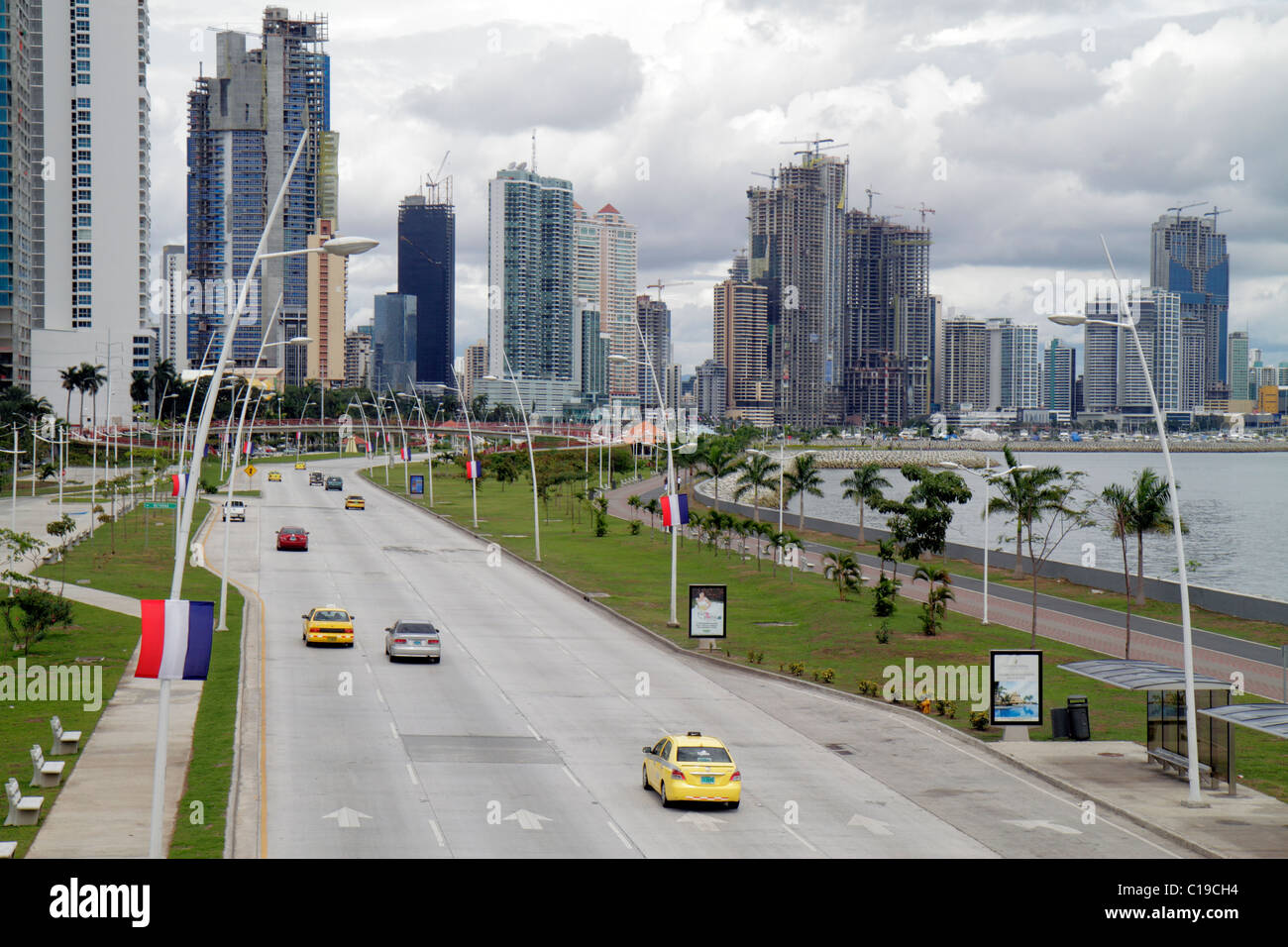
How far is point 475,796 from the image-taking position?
24.4 m

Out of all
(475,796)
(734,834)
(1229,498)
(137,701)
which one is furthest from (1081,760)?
(1229,498)

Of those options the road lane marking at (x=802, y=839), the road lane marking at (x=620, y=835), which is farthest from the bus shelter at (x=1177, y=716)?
the road lane marking at (x=620, y=835)

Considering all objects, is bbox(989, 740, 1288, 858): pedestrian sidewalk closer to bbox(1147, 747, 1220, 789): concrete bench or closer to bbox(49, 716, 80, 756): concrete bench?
bbox(1147, 747, 1220, 789): concrete bench

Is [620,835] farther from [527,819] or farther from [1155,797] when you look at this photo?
[1155,797]

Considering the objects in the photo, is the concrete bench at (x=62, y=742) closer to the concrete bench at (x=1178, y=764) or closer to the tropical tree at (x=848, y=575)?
the concrete bench at (x=1178, y=764)

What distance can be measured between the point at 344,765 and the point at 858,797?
997 centimetres

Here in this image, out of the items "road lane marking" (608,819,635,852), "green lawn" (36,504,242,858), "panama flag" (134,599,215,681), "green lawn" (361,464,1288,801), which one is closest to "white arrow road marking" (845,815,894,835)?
"road lane marking" (608,819,635,852)

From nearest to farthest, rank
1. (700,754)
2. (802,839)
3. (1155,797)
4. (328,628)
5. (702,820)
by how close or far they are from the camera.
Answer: (802,839), (702,820), (700,754), (1155,797), (328,628)

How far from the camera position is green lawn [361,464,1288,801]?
3425 centimetres

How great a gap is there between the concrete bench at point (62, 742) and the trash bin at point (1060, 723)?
2167cm

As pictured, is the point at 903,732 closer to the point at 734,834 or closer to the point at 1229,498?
the point at 734,834

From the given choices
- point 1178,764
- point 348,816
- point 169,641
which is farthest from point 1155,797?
point 169,641

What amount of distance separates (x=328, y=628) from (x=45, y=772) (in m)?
17.1

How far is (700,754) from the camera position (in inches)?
960
